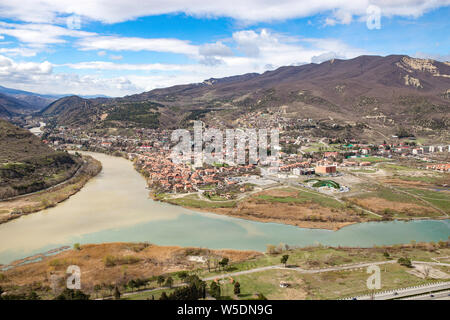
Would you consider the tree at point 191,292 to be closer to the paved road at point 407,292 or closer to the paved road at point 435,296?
the paved road at point 407,292

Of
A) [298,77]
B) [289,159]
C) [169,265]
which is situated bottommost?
[169,265]

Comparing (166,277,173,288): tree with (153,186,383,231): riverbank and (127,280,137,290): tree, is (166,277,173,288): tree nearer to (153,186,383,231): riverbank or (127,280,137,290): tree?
(127,280,137,290): tree

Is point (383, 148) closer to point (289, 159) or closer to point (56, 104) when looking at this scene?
point (289, 159)

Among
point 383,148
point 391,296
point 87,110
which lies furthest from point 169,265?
point 87,110

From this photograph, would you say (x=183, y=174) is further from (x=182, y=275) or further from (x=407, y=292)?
(x=407, y=292)

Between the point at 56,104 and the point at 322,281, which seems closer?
the point at 322,281

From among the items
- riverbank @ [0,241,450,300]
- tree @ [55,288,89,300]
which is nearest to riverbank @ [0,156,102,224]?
riverbank @ [0,241,450,300]

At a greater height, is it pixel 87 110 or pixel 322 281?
pixel 87 110
